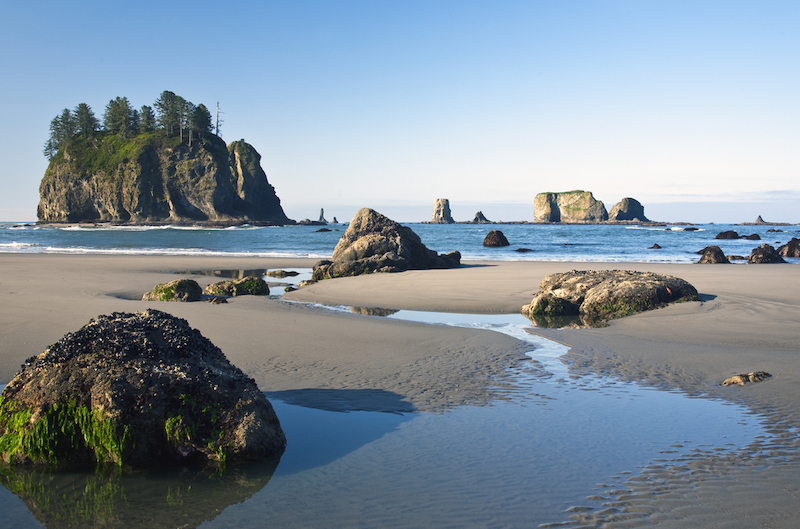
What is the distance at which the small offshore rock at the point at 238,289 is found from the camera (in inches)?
519

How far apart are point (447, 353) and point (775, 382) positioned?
3.76m

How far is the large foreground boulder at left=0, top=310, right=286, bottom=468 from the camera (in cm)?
381

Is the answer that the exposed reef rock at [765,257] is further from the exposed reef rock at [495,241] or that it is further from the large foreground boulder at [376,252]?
the exposed reef rock at [495,241]

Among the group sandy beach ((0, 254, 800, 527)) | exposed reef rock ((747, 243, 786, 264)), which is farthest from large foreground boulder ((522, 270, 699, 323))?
exposed reef rock ((747, 243, 786, 264))

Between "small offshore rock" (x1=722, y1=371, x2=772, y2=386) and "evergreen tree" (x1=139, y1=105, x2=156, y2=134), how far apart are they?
4817 inches

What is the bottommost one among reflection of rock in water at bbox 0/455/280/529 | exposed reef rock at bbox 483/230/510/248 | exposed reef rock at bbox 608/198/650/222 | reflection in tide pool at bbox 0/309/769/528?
reflection of rock in water at bbox 0/455/280/529

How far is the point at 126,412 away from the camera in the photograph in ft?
12.5

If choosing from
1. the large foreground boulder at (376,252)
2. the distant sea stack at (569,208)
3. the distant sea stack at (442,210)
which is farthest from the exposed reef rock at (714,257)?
the distant sea stack at (442,210)

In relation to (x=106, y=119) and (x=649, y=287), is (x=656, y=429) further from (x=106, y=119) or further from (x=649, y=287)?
(x=106, y=119)

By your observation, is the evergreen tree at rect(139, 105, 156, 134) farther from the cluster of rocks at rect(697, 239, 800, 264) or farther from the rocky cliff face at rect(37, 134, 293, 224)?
the cluster of rocks at rect(697, 239, 800, 264)

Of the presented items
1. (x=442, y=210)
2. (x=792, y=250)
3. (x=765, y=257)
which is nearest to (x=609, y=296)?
(x=765, y=257)

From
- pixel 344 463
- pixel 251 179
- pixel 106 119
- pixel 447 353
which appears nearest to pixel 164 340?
pixel 344 463

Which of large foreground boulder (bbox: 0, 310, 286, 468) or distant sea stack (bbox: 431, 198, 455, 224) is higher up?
distant sea stack (bbox: 431, 198, 455, 224)

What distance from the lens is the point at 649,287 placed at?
10.3m
